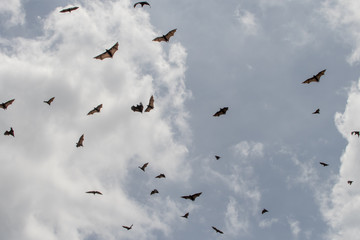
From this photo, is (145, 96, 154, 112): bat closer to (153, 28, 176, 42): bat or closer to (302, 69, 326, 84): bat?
(153, 28, 176, 42): bat

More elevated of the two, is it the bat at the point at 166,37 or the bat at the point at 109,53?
the bat at the point at 166,37

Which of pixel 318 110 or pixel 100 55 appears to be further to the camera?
pixel 318 110

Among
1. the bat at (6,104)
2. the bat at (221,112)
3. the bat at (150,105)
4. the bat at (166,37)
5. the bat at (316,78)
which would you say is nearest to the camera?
the bat at (166,37)

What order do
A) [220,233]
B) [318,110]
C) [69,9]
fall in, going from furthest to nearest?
[318,110]
[220,233]
[69,9]

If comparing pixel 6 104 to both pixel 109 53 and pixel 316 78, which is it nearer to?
pixel 109 53

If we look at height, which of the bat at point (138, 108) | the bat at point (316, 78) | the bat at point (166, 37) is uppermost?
the bat at point (316, 78)

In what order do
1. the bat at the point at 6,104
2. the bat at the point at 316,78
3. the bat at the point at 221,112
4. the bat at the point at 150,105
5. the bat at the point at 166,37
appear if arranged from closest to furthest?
the bat at the point at 166,37 < the bat at the point at 316,78 < the bat at the point at 150,105 < the bat at the point at 221,112 < the bat at the point at 6,104

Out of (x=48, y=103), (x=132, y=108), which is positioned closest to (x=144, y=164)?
(x=132, y=108)

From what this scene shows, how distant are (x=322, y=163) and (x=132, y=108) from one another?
2659cm

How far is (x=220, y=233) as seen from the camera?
36.9 metres

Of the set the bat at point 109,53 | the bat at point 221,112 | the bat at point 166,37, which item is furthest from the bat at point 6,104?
the bat at point 221,112

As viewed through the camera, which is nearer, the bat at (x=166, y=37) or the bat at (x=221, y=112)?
the bat at (x=166, y=37)

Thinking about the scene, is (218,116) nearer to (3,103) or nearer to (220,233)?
(220,233)

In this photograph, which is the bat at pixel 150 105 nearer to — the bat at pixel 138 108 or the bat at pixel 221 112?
the bat at pixel 138 108
